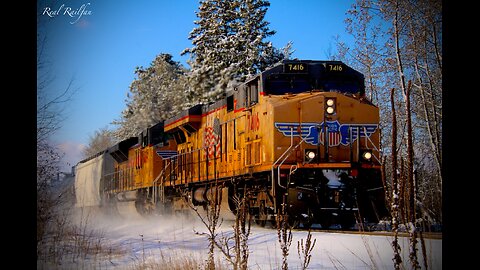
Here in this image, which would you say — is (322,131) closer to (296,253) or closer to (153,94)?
(296,253)

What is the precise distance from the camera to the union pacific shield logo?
1216cm

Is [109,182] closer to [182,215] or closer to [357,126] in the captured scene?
[182,215]

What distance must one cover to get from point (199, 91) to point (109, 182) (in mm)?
6701

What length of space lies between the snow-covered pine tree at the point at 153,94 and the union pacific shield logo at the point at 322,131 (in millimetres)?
23033

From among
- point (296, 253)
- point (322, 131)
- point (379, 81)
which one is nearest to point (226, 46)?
point (379, 81)

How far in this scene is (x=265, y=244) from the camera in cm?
911

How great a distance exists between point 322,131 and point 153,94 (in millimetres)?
28378

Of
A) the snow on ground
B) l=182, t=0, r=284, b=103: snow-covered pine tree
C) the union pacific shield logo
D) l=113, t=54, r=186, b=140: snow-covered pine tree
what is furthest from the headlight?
l=113, t=54, r=186, b=140: snow-covered pine tree

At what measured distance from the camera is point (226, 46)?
25.9 m

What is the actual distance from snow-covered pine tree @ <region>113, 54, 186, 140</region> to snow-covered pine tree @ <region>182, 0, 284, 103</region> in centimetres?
577

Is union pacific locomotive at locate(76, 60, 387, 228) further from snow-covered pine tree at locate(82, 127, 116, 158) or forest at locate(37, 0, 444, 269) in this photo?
snow-covered pine tree at locate(82, 127, 116, 158)

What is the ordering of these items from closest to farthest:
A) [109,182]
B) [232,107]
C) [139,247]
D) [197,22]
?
[139,247], [232,107], [197,22], [109,182]

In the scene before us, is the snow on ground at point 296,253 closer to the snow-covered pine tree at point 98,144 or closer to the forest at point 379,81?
the forest at point 379,81

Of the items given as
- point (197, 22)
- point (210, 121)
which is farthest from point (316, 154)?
point (197, 22)
